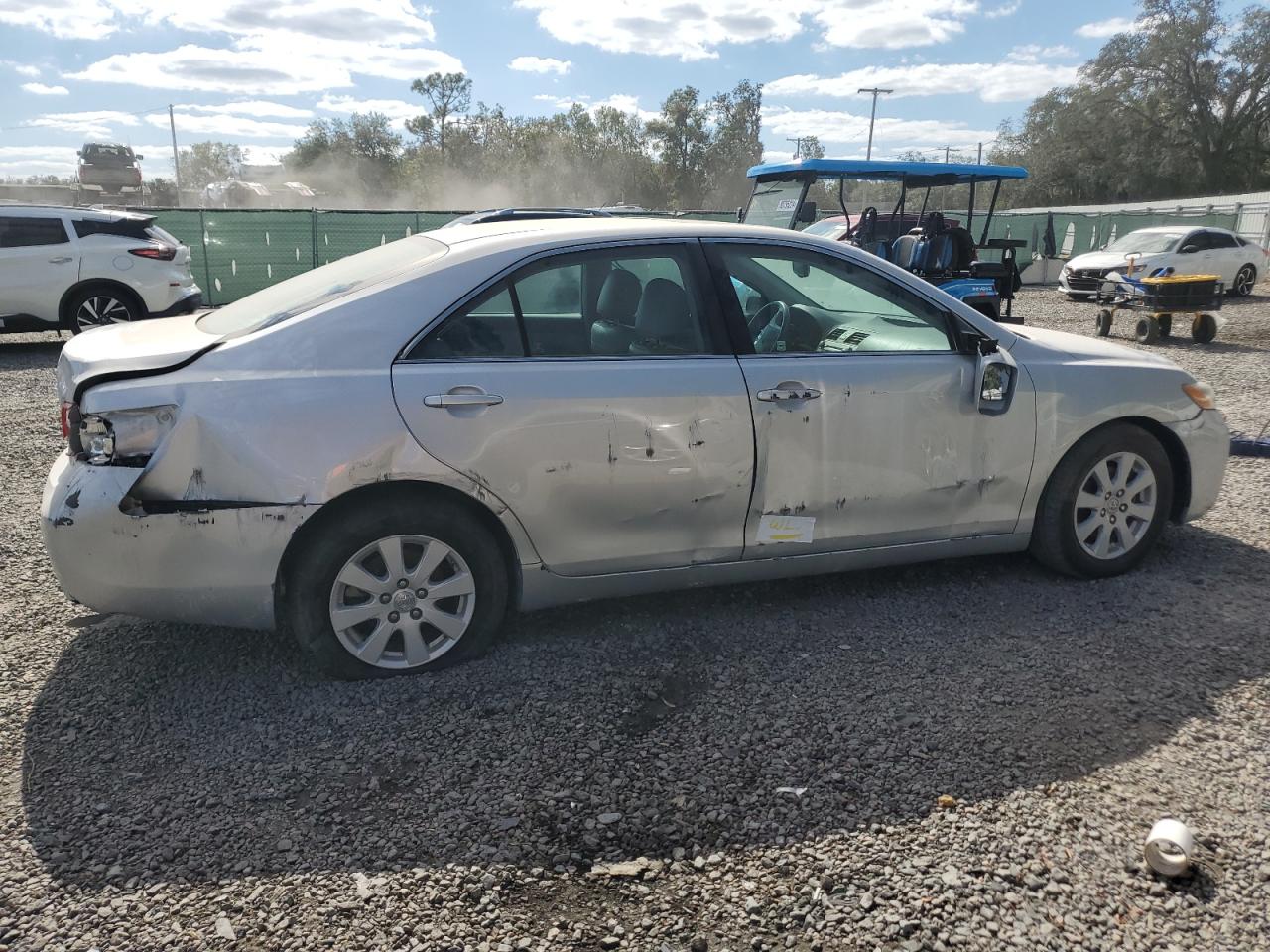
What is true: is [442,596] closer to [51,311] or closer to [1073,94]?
[51,311]

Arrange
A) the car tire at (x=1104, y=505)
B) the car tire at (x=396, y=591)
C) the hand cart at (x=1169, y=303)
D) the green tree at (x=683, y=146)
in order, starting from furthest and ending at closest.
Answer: the green tree at (x=683, y=146)
the hand cart at (x=1169, y=303)
the car tire at (x=1104, y=505)
the car tire at (x=396, y=591)

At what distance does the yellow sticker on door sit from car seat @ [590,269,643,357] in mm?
868

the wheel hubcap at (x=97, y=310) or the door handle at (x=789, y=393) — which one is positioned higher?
the door handle at (x=789, y=393)

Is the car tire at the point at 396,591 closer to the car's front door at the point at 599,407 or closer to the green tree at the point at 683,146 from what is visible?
the car's front door at the point at 599,407

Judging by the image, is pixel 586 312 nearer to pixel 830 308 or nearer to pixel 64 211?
pixel 830 308

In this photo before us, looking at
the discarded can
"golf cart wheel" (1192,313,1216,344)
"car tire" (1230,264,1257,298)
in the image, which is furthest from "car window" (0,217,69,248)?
"car tire" (1230,264,1257,298)

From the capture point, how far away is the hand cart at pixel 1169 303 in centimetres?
1328

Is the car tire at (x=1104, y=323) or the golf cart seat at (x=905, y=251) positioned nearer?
the golf cart seat at (x=905, y=251)

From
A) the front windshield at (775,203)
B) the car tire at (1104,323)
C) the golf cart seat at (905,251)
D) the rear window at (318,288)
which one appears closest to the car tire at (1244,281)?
the car tire at (1104,323)

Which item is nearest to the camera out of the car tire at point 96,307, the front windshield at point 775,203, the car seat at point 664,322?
the car seat at point 664,322

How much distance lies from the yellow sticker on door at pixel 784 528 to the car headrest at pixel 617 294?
98 centimetres

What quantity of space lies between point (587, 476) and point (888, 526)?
131cm

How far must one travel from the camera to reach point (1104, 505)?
4.32 metres

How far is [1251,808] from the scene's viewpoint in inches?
108
